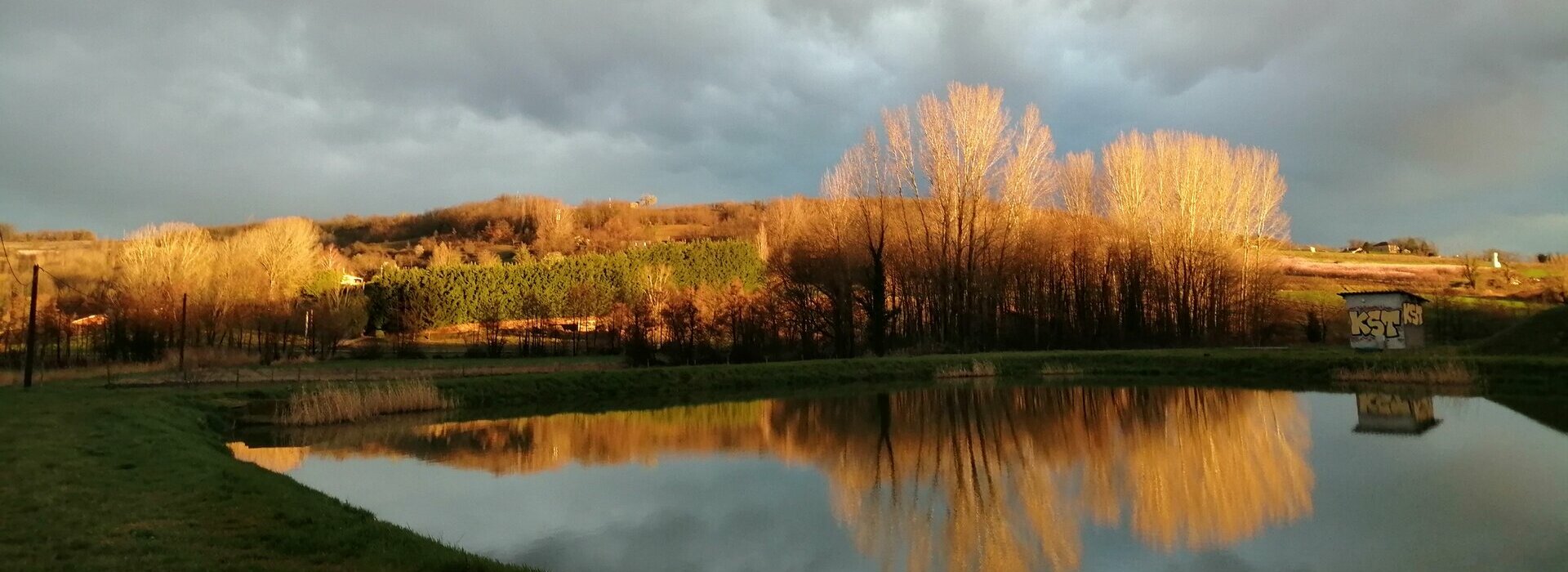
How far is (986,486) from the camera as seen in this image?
10.0 meters

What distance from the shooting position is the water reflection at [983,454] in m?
7.85

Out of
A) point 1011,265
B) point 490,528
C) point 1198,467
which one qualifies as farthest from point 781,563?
point 1011,265

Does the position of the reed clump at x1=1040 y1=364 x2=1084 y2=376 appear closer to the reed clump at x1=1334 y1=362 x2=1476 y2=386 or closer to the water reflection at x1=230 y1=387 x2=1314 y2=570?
the water reflection at x1=230 y1=387 x2=1314 y2=570

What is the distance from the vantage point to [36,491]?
794cm

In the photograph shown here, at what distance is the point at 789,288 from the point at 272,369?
57.0ft

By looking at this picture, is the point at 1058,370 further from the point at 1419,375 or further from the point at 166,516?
the point at 166,516

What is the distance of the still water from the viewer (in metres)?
7.13

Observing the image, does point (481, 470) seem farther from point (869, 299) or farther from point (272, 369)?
point (869, 299)

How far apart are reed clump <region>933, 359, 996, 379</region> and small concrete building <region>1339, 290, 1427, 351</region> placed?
11.1 meters

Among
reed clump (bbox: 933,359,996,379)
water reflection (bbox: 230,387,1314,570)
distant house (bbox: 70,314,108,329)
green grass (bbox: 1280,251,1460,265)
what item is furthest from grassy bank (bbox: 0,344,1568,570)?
green grass (bbox: 1280,251,1460,265)

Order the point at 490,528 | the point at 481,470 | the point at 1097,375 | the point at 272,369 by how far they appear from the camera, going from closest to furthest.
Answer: the point at 490,528 → the point at 481,470 → the point at 272,369 → the point at 1097,375

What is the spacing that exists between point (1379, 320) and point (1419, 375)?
7104mm

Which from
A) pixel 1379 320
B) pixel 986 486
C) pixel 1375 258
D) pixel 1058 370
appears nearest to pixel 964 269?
pixel 1058 370

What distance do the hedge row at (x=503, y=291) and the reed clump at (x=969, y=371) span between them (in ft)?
56.3
